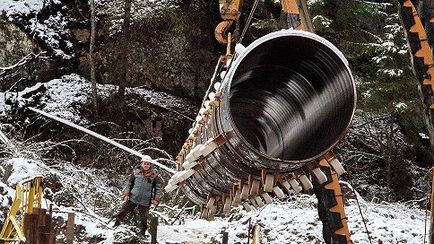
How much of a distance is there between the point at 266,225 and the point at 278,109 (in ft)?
28.3

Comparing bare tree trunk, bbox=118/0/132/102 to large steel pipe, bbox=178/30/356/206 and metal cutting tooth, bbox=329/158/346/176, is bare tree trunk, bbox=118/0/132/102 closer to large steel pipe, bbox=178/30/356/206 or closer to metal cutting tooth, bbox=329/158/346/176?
large steel pipe, bbox=178/30/356/206

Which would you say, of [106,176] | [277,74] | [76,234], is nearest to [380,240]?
[76,234]

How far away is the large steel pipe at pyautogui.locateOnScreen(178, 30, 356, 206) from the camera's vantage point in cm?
244

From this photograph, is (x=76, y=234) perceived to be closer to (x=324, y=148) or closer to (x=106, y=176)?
(x=106, y=176)

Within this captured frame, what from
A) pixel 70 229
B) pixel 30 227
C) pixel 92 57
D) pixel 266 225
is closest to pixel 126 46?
pixel 92 57

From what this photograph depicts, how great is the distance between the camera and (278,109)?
316 centimetres

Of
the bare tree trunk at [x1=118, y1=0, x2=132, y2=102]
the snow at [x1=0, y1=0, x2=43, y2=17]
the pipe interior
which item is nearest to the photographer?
the pipe interior

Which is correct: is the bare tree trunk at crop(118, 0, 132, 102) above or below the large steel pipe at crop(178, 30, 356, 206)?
above

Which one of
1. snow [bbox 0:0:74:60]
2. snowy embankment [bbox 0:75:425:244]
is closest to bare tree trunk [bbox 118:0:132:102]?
snow [bbox 0:0:74:60]

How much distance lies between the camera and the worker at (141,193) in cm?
991

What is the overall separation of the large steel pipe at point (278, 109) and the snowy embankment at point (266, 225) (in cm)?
674

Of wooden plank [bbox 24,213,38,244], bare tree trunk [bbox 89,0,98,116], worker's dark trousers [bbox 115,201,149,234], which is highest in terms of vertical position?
bare tree trunk [bbox 89,0,98,116]

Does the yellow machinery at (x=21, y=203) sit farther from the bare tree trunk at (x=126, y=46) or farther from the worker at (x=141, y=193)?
the bare tree trunk at (x=126, y=46)

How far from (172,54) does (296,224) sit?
788 centimetres
